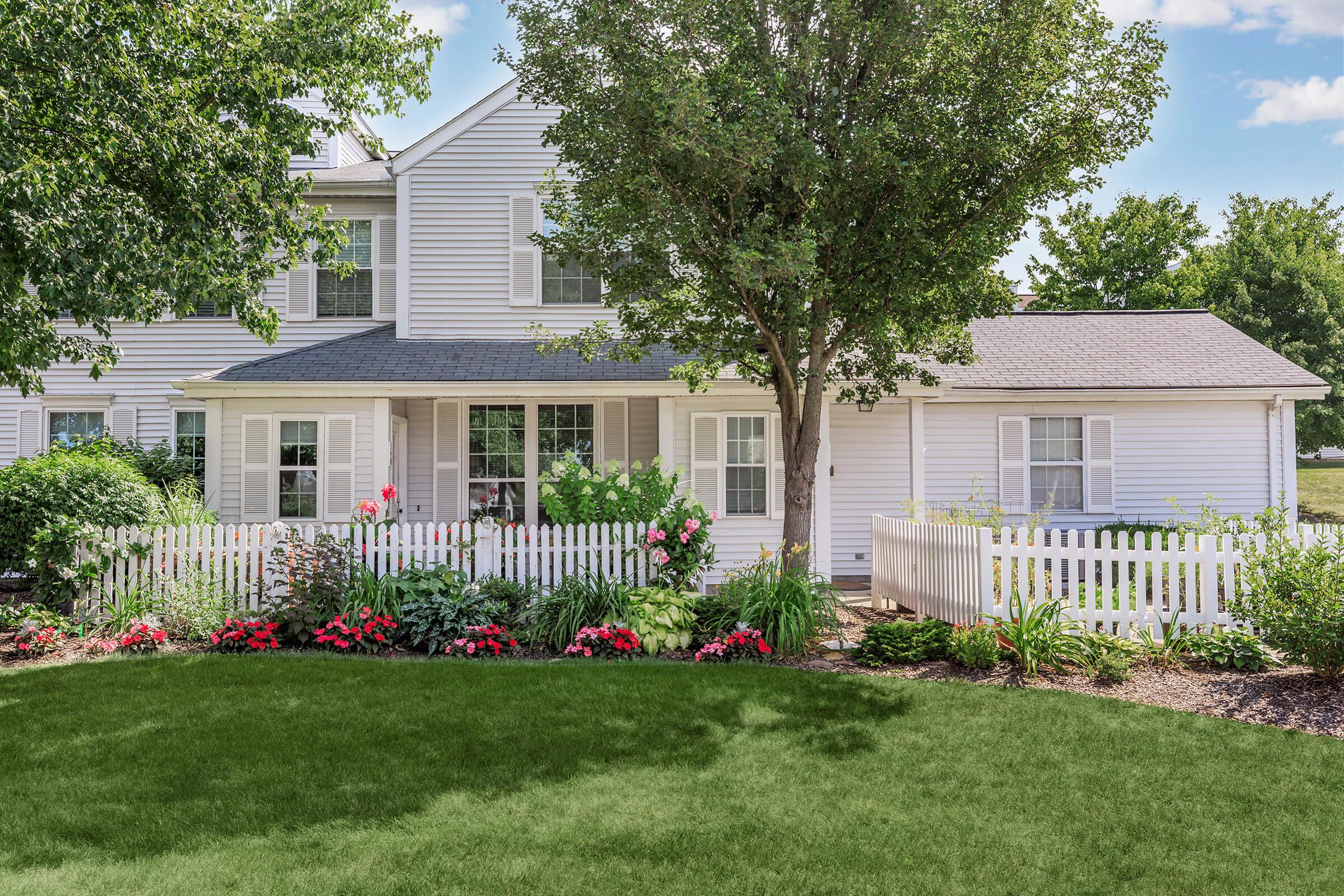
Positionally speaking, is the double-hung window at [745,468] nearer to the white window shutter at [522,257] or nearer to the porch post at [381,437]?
→ the white window shutter at [522,257]

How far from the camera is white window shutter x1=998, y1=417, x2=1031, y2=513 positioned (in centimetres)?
1364

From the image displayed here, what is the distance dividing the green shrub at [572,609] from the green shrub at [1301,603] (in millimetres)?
5214

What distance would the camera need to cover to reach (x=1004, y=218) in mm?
8438

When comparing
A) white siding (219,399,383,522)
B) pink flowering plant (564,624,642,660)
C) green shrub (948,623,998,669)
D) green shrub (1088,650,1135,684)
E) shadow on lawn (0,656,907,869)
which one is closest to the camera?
shadow on lawn (0,656,907,869)

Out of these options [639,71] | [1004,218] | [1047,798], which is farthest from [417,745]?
[1004,218]

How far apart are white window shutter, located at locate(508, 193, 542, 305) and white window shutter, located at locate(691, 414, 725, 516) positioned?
3.38 m

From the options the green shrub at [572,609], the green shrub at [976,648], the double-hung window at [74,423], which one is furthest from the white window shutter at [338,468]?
the green shrub at [976,648]

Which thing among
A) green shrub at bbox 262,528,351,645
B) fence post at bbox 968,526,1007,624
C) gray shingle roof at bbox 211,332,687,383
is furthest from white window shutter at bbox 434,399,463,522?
fence post at bbox 968,526,1007,624

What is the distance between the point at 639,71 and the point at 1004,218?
3759 mm

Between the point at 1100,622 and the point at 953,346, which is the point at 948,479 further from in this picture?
the point at 1100,622

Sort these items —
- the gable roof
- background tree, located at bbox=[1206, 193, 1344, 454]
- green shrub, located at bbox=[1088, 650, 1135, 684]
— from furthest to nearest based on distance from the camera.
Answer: background tree, located at bbox=[1206, 193, 1344, 454] < the gable roof < green shrub, located at bbox=[1088, 650, 1135, 684]

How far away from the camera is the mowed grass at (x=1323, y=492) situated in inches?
860

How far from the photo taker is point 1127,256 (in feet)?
92.1

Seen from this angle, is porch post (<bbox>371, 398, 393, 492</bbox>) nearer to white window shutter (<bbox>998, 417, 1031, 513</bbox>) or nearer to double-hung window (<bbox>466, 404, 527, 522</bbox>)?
double-hung window (<bbox>466, 404, 527, 522</bbox>)
